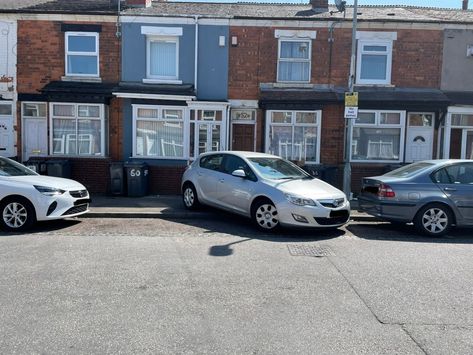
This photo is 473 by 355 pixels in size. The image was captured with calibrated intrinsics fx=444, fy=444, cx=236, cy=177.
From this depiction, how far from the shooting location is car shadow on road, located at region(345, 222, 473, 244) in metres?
8.26

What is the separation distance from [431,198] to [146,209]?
6.37m

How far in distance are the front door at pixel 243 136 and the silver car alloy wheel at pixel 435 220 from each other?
22.4 feet

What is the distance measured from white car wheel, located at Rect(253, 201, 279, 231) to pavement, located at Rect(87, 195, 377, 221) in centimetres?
183

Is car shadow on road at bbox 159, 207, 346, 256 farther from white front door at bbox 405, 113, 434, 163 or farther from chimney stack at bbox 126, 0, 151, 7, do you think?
chimney stack at bbox 126, 0, 151, 7

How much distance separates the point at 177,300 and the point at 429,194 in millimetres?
5767

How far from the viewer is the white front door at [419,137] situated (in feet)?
46.7

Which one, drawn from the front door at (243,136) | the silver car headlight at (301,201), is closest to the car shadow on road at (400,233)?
the silver car headlight at (301,201)

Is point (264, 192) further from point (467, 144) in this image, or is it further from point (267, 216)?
point (467, 144)

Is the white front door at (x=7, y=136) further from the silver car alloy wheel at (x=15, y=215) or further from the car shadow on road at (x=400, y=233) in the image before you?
the car shadow on road at (x=400, y=233)

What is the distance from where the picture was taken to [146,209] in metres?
10.8

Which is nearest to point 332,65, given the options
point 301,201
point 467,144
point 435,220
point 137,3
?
point 467,144

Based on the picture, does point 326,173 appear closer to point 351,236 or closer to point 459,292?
point 351,236

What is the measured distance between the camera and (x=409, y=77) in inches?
560

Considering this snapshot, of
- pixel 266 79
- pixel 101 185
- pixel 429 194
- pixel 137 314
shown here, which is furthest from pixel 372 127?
pixel 137 314
